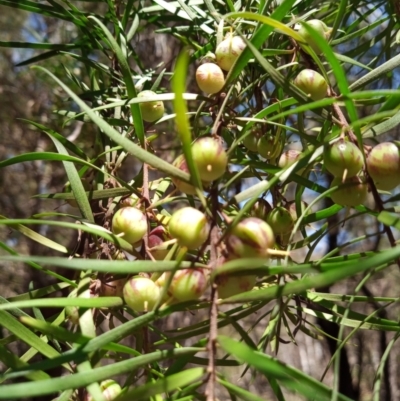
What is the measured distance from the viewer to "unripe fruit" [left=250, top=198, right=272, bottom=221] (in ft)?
1.03

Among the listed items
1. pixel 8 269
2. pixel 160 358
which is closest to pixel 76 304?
pixel 160 358

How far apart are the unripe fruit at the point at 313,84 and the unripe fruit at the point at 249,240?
0.35ft

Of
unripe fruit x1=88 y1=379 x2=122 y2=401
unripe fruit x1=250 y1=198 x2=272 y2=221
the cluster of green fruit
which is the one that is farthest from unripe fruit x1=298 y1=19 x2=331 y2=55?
unripe fruit x1=88 y1=379 x2=122 y2=401

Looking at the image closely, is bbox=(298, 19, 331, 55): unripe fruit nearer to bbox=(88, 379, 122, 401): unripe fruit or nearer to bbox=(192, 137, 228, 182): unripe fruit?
bbox=(192, 137, 228, 182): unripe fruit

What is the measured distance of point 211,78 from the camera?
292mm

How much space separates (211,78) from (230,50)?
3 cm

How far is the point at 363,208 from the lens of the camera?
0.28m

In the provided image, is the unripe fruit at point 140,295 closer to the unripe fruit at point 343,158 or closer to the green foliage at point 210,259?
the green foliage at point 210,259

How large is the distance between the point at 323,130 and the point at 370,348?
2146 millimetres

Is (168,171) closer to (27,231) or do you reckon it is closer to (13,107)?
(27,231)

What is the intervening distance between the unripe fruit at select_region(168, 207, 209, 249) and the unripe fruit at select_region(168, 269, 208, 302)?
0.04 feet

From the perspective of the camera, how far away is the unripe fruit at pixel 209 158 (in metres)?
0.23

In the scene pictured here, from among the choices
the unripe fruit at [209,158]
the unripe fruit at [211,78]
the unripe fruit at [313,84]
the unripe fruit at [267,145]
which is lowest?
the unripe fruit at [209,158]

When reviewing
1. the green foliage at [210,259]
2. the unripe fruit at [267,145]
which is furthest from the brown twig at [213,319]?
the unripe fruit at [267,145]
